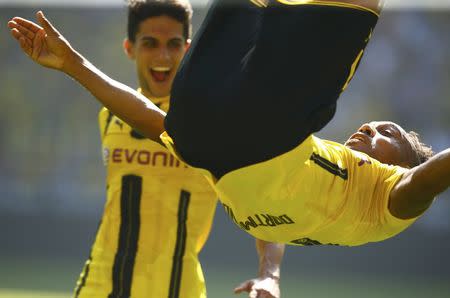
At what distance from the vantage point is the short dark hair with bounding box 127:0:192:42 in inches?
187

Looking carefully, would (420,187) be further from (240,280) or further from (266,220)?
(240,280)

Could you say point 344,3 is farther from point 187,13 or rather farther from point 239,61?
point 187,13

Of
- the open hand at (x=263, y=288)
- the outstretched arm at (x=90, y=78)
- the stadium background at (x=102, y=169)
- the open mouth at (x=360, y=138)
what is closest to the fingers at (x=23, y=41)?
the outstretched arm at (x=90, y=78)

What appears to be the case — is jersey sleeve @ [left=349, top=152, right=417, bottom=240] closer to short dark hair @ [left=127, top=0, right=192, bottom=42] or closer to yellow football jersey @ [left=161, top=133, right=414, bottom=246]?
yellow football jersey @ [left=161, top=133, right=414, bottom=246]

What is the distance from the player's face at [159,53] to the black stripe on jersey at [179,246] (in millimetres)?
620

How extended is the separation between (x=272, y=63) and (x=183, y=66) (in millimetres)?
366

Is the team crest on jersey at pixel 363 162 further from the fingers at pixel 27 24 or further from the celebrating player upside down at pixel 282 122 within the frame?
the fingers at pixel 27 24

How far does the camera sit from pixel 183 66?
336 centimetres

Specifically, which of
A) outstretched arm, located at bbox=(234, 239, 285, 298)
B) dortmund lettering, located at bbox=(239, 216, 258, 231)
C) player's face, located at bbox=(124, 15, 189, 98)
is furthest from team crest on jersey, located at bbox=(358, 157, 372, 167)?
player's face, located at bbox=(124, 15, 189, 98)

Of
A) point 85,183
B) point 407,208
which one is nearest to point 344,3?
point 407,208

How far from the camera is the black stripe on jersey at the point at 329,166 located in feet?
11.6

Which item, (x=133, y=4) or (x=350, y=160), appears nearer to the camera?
(x=350, y=160)

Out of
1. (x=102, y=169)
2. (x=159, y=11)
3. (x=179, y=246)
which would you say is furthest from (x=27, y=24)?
(x=102, y=169)

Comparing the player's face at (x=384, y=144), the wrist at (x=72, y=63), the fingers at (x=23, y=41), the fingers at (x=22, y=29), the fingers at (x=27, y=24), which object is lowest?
the player's face at (x=384, y=144)
